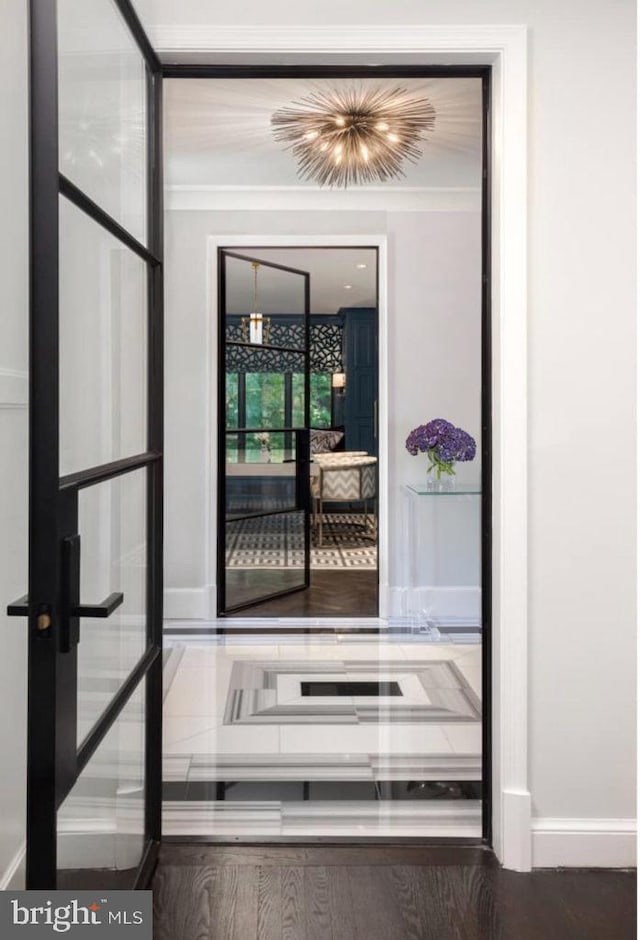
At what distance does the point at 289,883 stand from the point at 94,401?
1378 mm

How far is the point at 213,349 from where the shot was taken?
5.23m

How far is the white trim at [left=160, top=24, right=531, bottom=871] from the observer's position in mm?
2215

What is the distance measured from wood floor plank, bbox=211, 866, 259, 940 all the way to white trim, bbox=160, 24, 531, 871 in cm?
70

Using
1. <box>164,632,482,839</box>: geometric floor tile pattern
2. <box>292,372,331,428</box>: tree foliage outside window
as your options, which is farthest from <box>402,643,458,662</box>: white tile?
<box>292,372,331,428</box>: tree foliage outside window

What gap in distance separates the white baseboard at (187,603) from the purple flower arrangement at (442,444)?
5.27 feet

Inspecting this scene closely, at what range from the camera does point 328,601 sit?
566 centimetres

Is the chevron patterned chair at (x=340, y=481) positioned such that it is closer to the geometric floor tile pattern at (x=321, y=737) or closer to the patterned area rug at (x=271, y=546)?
the patterned area rug at (x=271, y=546)

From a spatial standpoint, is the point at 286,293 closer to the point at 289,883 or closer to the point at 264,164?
the point at 264,164

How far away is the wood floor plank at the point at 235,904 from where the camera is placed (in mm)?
1979

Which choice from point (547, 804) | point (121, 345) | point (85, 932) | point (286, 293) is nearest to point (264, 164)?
point (286, 293)

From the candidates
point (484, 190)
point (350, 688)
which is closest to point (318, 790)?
point (350, 688)

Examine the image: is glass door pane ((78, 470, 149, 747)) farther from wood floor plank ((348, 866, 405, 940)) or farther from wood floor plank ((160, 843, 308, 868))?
wood floor plank ((348, 866, 405, 940))

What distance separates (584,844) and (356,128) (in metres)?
3.12

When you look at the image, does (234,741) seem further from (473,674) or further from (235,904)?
(473,674)
